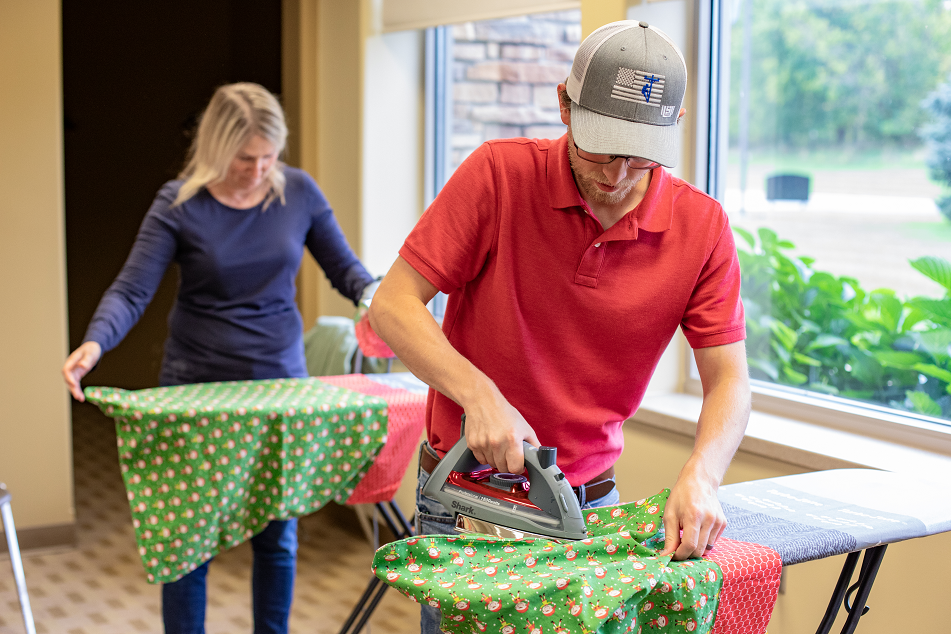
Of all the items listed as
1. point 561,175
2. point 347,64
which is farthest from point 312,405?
point 347,64

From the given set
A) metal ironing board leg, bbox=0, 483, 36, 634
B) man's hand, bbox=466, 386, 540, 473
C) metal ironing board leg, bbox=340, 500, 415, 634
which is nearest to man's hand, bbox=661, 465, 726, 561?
man's hand, bbox=466, 386, 540, 473

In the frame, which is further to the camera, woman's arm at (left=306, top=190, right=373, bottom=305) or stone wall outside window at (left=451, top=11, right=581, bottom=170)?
stone wall outside window at (left=451, top=11, right=581, bottom=170)

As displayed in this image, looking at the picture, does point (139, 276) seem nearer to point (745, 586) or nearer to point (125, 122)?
point (745, 586)

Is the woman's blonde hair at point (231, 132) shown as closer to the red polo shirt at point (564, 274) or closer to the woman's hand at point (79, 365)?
the woman's hand at point (79, 365)

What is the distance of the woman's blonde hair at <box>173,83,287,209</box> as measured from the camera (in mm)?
Result: 2166

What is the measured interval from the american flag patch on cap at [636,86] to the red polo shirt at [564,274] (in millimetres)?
169

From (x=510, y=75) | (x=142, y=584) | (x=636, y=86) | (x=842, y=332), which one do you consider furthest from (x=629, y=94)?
(x=142, y=584)

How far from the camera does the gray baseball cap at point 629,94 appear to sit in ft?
3.69

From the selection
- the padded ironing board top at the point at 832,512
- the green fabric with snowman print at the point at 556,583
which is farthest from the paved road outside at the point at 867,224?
the green fabric with snowman print at the point at 556,583

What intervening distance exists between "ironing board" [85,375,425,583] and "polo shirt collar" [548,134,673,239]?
3.03 ft

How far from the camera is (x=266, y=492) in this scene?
201 centimetres

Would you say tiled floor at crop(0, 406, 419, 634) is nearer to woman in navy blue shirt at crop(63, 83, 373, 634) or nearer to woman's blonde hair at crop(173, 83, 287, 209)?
woman in navy blue shirt at crop(63, 83, 373, 634)

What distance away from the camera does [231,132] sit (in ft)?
7.14

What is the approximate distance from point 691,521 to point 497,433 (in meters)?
0.25
